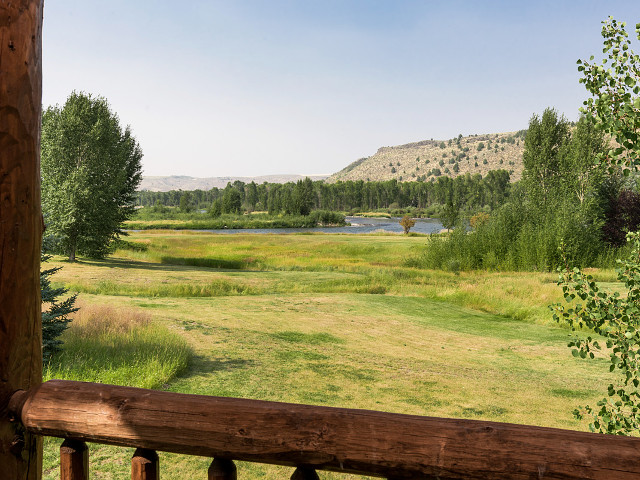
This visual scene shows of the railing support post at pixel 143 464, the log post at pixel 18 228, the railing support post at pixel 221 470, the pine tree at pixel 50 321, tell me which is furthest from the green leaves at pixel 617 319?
the pine tree at pixel 50 321

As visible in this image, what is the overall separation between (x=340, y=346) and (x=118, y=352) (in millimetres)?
5903

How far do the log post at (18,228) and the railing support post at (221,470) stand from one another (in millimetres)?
853

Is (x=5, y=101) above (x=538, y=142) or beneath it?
beneath

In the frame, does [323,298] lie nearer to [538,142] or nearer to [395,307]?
[395,307]

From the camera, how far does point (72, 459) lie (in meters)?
1.94

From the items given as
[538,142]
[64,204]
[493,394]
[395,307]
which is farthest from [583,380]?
[538,142]

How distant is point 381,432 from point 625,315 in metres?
3.40

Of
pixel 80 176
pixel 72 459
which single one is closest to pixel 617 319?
pixel 72 459

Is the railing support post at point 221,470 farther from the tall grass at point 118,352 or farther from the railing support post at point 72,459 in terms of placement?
the tall grass at point 118,352

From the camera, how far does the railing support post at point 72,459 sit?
194 centimetres

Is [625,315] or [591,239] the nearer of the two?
[625,315]

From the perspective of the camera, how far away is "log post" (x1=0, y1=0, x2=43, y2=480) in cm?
198

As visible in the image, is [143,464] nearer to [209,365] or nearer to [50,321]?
[50,321]

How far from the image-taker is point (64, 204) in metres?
29.3
